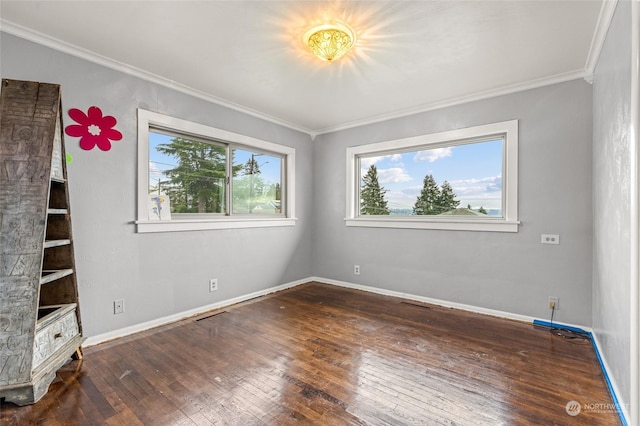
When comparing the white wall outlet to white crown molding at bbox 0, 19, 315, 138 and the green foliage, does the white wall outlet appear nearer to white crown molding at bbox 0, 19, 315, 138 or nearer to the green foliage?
the green foliage

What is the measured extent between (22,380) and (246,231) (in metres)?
2.44

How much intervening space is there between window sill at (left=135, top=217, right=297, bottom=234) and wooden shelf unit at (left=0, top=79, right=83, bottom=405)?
76 cm

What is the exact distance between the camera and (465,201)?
3748 millimetres

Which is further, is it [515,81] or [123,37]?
[515,81]

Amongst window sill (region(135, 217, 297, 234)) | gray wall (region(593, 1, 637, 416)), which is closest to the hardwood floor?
gray wall (region(593, 1, 637, 416))

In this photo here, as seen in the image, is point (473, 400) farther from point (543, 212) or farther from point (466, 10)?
point (466, 10)

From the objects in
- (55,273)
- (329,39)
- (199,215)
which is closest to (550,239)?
(329,39)

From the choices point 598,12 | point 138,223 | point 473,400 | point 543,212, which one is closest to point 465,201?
point 543,212

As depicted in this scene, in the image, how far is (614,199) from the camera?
200 cm

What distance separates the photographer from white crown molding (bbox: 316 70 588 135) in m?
2.95

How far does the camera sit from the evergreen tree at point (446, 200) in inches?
151

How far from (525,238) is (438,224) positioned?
2.99ft

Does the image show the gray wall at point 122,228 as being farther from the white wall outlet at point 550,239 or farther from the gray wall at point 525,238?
the white wall outlet at point 550,239

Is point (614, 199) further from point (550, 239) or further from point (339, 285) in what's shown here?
point (339, 285)
